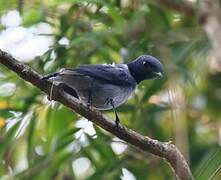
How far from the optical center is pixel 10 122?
3695 millimetres

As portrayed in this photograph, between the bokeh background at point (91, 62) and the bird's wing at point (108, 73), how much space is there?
0.80 feet

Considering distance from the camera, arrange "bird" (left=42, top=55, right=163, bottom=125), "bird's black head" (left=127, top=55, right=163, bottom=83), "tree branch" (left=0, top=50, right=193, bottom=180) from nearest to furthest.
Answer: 1. "tree branch" (left=0, top=50, right=193, bottom=180)
2. "bird" (left=42, top=55, right=163, bottom=125)
3. "bird's black head" (left=127, top=55, right=163, bottom=83)

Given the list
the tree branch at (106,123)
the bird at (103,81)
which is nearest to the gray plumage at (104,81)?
the bird at (103,81)

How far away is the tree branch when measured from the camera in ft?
7.65

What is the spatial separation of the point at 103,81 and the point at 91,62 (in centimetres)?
108

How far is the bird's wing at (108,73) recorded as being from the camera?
111 inches

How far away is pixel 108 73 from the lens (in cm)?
303

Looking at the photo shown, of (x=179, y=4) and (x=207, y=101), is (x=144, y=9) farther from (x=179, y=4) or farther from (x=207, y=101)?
(x=207, y=101)

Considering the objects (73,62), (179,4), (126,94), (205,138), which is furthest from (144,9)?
(205,138)

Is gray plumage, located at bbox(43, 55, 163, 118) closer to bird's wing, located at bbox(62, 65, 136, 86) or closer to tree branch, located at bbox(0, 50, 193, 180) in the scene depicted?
bird's wing, located at bbox(62, 65, 136, 86)

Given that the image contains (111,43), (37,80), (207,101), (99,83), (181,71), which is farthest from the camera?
(207,101)

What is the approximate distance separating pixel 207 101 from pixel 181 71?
0.88m

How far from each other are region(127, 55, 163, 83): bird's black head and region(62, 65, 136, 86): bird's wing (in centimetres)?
6

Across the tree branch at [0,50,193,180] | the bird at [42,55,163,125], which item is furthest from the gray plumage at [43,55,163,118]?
the tree branch at [0,50,193,180]
